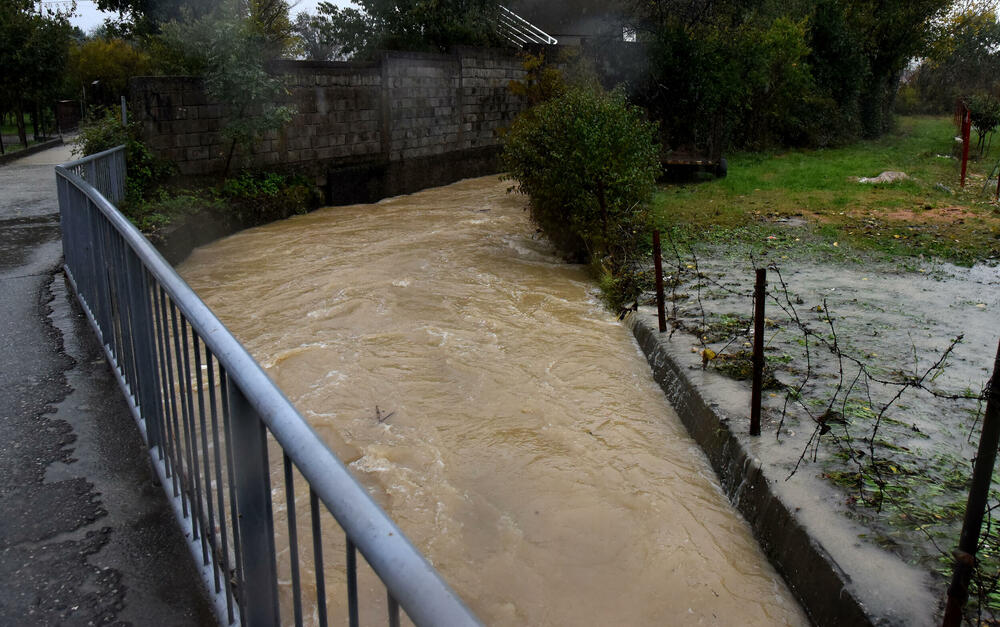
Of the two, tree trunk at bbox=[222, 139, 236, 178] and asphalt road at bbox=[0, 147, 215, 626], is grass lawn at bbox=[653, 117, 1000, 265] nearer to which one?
tree trunk at bbox=[222, 139, 236, 178]

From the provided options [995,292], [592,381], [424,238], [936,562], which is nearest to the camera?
[936,562]

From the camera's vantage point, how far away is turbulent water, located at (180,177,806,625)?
3.81 metres

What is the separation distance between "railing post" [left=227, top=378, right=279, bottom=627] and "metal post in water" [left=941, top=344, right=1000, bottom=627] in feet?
6.74

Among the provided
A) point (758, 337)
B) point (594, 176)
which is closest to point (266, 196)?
point (594, 176)

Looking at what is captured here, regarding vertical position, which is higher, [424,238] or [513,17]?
[513,17]

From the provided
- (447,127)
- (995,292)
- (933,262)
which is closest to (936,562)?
(995,292)

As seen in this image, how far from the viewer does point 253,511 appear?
1909mm

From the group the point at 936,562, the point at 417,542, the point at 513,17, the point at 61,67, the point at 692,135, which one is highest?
the point at 513,17

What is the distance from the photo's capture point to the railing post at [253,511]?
1.78 m

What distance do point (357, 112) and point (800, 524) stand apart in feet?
44.9

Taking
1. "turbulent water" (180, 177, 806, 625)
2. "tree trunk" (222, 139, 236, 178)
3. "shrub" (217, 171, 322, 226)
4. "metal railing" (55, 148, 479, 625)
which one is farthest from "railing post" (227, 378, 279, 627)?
"tree trunk" (222, 139, 236, 178)

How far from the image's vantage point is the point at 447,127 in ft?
60.5

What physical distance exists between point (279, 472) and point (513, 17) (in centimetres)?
2216

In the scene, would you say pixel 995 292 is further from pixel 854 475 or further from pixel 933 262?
pixel 854 475
